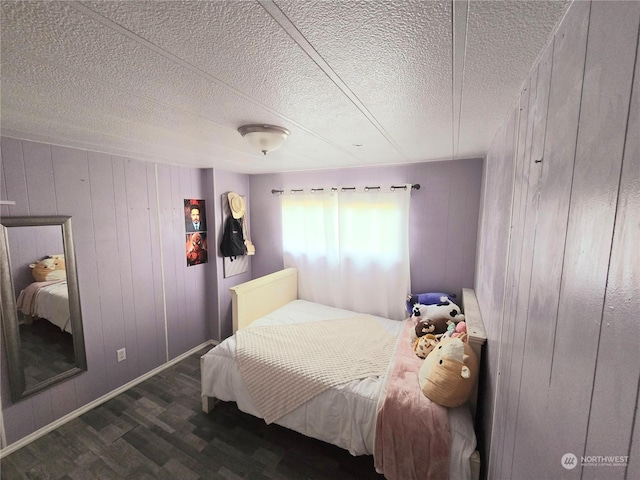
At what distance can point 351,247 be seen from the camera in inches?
125

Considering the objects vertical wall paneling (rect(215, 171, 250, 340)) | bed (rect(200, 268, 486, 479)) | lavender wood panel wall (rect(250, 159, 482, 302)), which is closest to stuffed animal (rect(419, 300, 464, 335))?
bed (rect(200, 268, 486, 479))

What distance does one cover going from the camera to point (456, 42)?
2.49 feet

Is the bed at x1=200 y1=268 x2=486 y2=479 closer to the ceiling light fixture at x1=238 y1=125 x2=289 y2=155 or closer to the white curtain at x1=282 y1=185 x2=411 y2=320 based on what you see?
the white curtain at x1=282 y1=185 x2=411 y2=320

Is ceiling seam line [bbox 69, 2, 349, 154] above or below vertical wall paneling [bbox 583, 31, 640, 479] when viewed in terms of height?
above

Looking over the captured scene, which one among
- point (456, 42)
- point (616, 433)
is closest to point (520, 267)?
point (616, 433)

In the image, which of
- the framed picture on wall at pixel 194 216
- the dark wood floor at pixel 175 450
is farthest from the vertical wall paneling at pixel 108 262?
the framed picture on wall at pixel 194 216

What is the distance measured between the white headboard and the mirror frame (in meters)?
1.27

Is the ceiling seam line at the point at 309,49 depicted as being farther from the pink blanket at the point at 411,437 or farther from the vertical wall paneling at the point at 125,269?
the vertical wall paneling at the point at 125,269

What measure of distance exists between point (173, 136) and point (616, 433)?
2.19m

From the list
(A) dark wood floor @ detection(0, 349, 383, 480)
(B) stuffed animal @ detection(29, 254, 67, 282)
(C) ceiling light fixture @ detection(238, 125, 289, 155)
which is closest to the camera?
(C) ceiling light fixture @ detection(238, 125, 289, 155)

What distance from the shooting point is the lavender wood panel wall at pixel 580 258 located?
1.33 ft

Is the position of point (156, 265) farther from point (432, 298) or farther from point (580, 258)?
point (580, 258)

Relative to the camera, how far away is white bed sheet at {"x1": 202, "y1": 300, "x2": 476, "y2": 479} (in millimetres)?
1474

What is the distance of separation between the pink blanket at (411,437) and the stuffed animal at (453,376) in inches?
2.6
